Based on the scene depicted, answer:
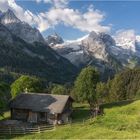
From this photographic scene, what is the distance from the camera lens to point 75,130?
6706cm

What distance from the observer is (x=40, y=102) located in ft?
306

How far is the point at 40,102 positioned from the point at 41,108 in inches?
111

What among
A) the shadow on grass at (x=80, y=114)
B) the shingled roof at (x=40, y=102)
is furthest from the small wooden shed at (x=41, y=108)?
the shadow on grass at (x=80, y=114)

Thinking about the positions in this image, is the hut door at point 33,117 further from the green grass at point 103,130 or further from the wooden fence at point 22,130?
the green grass at point 103,130

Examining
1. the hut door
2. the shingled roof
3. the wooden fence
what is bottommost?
the wooden fence

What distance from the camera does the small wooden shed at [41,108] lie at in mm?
89875

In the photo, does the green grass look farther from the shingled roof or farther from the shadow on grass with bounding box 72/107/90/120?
the shingled roof

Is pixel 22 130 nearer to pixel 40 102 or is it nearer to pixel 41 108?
pixel 41 108

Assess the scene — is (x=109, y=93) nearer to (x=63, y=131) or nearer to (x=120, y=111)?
(x=120, y=111)

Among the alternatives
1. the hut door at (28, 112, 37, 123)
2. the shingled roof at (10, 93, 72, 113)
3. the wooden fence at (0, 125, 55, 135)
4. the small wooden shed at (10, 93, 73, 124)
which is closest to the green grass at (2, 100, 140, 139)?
the wooden fence at (0, 125, 55, 135)

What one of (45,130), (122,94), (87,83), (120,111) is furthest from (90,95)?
(122,94)

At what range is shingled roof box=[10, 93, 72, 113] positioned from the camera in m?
90.0

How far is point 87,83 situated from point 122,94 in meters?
68.9

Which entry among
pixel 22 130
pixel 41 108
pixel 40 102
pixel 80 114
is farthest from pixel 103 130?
pixel 80 114
